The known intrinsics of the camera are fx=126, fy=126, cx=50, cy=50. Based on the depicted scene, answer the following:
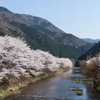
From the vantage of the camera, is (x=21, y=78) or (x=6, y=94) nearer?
(x=6, y=94)

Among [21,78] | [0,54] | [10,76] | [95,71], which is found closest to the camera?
[0,54]

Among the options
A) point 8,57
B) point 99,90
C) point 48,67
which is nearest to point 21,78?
point 8,57

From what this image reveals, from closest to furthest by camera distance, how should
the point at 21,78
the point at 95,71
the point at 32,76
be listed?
1. the point at 21,78
2. the point at 95,71
3. the point at 32,76

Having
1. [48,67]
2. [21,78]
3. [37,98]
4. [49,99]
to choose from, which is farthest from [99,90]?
[48,67]

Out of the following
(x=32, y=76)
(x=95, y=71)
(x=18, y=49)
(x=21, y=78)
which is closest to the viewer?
(x=18, y=49)

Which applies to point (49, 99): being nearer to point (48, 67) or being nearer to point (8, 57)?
point (8, 57)

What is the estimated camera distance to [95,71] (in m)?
35.9

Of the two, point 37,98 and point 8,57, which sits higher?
point 8,57

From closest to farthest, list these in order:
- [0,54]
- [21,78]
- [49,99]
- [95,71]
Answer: [49,99]
[0,54]
[21,78]
[95,71]

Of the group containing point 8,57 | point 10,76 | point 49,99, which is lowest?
point 49,99

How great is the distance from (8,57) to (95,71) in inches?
950

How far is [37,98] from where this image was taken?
2334 cm

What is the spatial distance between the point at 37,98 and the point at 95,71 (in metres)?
20.0

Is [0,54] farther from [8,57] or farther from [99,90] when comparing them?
[99,90]
